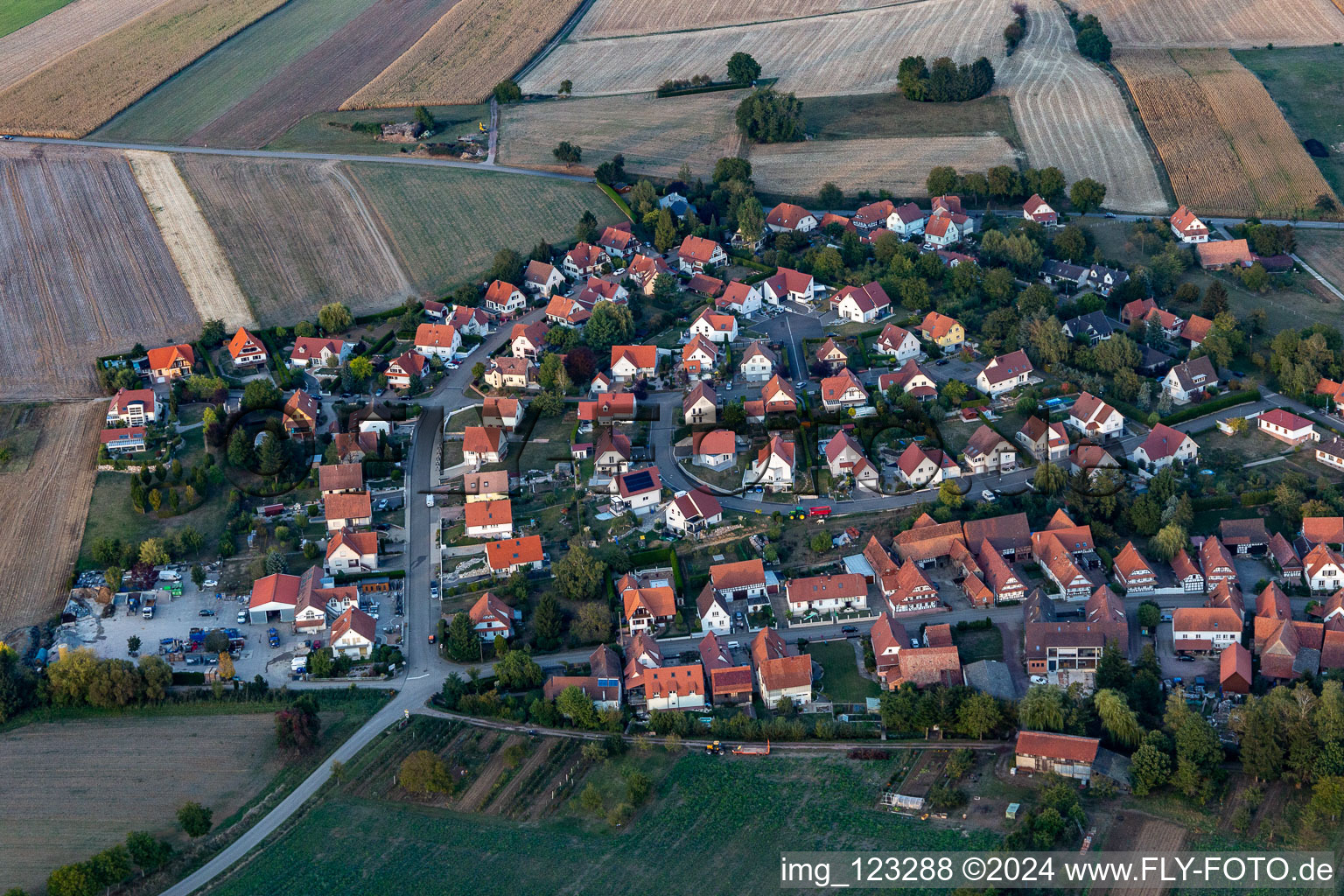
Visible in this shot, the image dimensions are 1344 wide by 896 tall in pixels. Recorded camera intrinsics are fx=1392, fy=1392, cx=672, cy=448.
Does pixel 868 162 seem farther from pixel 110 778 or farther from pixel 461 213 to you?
pixel 110 778

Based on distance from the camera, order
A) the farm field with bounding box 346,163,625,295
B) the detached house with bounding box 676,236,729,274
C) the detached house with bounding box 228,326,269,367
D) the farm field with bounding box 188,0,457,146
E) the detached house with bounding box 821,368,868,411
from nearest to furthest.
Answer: the detached house with bounding box 821,368,868,411 → the detached house with bounding box 228,326,269,367 → the detached house with bounding box 676,236,729,274 → the farm field with bounding box 346,163,625,295 → the farm field with bounding box 188,0,457,146

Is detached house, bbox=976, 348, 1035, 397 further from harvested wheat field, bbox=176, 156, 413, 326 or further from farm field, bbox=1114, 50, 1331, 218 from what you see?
harvested wheat field, bbox=176, 156, 413, 326

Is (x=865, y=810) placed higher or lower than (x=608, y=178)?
lower

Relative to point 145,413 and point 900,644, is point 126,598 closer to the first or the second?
point 145,413

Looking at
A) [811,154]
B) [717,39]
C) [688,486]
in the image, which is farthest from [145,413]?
[717,39]

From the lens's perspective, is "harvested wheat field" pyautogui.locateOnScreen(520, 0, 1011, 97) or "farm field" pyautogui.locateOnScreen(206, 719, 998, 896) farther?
"harvested wheat field" pyautogui.locateOnScreen(520, 0, 1011, 97)

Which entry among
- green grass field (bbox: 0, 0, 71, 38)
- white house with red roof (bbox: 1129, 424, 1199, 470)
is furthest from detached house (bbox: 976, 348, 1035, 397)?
green grass field (bbox: 0, 0, 71, 38)

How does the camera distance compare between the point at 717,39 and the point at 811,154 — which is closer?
the point at 811,154
